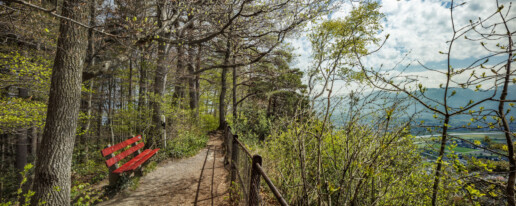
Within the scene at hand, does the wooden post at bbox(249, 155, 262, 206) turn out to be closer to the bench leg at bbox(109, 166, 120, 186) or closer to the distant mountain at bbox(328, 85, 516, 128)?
the distant mountain at bbox(328, 85, 516, 128)

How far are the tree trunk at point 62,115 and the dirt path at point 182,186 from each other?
42.8 inches

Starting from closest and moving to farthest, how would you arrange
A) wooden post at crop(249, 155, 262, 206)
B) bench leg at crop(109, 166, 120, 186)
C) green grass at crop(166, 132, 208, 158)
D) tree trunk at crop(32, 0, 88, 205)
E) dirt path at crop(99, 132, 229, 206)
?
wooden post at crop(249, 155, 262, 206)
tree trunk at crop(32, 0, 88, 205)
dirt path at crop(99, 132, 229, 206)
bench leg at crop(109, 166, 120, 186)
green grass at crop(166, 132, 208, 158)

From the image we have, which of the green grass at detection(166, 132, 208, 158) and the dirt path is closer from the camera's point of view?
the dirt path

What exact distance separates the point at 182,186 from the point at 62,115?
3.12 metres

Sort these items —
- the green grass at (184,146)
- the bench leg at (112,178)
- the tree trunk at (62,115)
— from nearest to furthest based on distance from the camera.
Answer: the tree trunk at (62,115)
the bench leg at (112,178)
the green grass at (184,146)

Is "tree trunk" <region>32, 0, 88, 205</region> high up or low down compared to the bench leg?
up

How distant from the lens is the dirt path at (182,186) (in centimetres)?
453

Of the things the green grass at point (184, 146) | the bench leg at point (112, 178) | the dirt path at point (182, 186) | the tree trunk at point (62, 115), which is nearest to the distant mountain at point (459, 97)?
the dirt path at point (182, 186)

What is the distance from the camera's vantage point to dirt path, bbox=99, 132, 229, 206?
4.53 meters

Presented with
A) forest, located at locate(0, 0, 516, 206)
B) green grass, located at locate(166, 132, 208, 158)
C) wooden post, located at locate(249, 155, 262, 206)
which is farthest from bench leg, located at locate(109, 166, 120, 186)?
wooden post, located at locate(249, 155, 262, 206)

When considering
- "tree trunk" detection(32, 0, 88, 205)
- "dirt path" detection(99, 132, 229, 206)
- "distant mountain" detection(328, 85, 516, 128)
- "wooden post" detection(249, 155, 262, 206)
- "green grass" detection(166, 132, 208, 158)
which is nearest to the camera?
"distant mountain" detection(328, 85, 516, 128)

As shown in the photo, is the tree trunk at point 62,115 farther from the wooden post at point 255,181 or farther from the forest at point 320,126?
the wooden post at point 255,181

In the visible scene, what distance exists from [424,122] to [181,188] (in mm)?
5444

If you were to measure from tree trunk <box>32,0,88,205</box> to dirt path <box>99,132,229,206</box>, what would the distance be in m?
1.09
